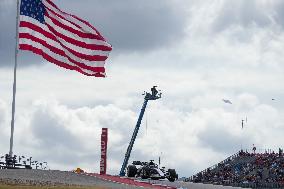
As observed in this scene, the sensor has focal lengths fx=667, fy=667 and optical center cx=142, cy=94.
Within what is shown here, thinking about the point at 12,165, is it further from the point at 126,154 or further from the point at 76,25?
the point at 126,154

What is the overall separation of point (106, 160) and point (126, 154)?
98.8 feet

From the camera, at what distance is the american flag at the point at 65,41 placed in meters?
31.7

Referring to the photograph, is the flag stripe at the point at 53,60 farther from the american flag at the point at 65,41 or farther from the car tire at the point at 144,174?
the car tire at the point at 144,174

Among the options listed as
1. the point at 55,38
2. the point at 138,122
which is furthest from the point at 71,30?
the point at 138,122

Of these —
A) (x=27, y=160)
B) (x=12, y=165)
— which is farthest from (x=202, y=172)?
(x=12, y=165)

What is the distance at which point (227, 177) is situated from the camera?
7169 centimetres

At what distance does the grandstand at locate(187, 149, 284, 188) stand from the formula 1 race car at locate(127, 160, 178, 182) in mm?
11984

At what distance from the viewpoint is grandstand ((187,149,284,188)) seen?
65000mm

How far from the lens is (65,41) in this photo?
32.2 metres

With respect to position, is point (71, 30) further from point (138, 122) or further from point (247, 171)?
point (138, 122)

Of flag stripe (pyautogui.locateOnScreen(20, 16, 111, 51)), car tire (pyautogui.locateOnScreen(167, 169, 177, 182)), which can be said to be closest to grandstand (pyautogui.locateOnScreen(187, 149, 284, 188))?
car tire (pyautogui.locateOnScreen(167, 169, 177, 182))

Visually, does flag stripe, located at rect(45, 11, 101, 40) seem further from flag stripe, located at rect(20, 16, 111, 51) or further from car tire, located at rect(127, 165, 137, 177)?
car tire, located at rect(127, 165, 137, 177)

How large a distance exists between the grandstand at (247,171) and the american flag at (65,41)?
1227 inches

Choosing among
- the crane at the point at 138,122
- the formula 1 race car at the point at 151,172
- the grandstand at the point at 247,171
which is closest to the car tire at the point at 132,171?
the formula 1 race car at the point at 151,172
